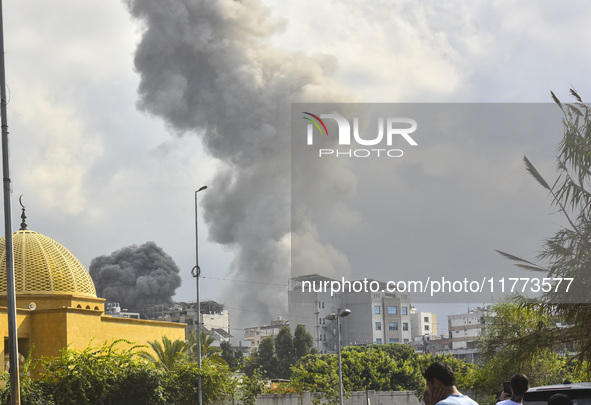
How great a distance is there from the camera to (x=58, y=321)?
120 feet

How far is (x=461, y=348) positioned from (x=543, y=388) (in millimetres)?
101880

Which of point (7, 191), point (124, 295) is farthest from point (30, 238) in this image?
point (124, 295)

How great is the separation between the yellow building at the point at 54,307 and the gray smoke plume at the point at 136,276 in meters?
85.3

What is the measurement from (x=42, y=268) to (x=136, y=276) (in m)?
91.8

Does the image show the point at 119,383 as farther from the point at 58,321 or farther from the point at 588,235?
the point at 588,235

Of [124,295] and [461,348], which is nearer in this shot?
[461,348]

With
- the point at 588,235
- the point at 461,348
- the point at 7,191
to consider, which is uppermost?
the point at 7,191

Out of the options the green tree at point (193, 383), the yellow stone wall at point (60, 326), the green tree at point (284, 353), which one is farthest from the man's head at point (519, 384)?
the green tree at point (284, 353)

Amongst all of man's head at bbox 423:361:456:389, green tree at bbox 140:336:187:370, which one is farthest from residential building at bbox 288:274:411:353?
man's head at bbox 423:361:456:389

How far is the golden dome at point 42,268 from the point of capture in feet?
129

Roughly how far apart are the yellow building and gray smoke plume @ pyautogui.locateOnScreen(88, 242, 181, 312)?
85.3 meters

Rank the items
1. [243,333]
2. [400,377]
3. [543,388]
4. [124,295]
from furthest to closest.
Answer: [243,333] < [124,295] < [400,377] < [543,388]

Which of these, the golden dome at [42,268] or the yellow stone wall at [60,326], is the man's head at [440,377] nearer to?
the yellow stone wall at [60,326]

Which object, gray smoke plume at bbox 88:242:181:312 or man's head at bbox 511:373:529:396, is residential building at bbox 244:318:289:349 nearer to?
gray smoke plume at bbox 88:242:181:312
